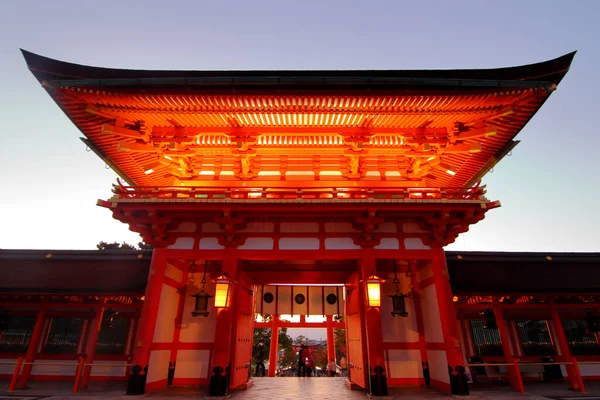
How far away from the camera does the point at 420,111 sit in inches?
334

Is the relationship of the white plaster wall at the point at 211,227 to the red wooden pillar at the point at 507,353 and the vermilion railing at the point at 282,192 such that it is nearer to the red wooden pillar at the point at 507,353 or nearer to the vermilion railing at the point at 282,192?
the vermilion railing at the point at 282,192

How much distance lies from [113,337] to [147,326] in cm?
435

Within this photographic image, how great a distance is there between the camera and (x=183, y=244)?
8.97m

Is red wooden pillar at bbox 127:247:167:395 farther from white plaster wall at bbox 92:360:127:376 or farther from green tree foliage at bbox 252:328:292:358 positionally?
green tree foliage at bbox 252:328:292:358

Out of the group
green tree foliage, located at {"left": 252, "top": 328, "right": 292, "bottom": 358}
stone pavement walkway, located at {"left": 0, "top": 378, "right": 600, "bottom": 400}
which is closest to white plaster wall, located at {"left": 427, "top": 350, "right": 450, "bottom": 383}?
stone pavement walkway, located at {"left": 0, "top": 378, "right": 600, "bottom": 400}

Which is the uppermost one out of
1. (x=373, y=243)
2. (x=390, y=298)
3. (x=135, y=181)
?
(x=135, y=181)

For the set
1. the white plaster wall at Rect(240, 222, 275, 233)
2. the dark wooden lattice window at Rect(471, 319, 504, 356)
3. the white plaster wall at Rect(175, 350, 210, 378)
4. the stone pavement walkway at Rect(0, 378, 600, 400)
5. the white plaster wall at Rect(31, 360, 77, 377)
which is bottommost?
the stone pavement walkway at Rect(0, 378, 600, 400)

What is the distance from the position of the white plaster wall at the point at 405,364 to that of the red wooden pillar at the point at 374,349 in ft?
6.00

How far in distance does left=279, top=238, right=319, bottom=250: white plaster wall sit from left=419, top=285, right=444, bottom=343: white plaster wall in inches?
150

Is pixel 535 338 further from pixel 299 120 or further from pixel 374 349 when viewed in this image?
pixel 299 120

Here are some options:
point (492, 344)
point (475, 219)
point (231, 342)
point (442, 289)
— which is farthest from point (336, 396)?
point (492, 344)

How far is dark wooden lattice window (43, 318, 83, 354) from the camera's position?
35.8 ft

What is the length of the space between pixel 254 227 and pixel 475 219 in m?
6.39

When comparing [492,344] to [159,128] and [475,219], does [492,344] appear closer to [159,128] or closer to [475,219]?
[475,219]
